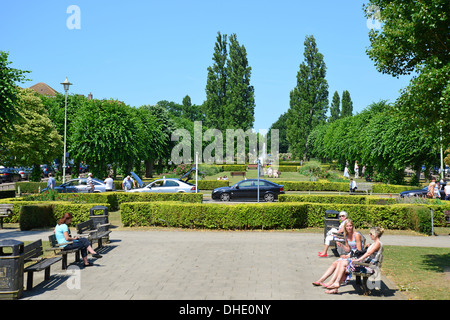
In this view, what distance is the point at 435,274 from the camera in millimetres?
9508

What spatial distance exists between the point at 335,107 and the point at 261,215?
9616 centimetres

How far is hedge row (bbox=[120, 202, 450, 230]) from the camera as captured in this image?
1633 centimetres

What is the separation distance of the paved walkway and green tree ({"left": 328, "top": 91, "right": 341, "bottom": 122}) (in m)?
93.9

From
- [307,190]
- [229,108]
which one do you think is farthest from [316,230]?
[229,108]

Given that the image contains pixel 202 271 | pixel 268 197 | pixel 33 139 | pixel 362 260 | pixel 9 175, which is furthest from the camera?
pixel 9 175

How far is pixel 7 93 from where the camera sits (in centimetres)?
1919

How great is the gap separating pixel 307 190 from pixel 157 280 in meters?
27.6

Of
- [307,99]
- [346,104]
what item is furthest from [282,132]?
[307,99]

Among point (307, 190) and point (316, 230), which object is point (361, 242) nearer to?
point (316, 230)

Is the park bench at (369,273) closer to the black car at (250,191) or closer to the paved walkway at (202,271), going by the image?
the paved walkway at (202,271)

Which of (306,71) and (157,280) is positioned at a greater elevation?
(306,71)

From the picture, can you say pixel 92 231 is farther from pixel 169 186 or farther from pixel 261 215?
pixel 169 186

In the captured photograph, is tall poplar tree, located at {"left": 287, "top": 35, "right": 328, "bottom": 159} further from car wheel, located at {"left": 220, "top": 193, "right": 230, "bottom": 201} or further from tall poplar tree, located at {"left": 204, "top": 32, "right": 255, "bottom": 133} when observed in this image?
car wheel, located at {"left": 220, "top": 193, "right": 230, "bottom": 201}
